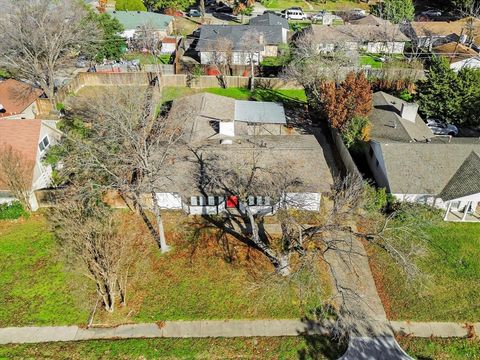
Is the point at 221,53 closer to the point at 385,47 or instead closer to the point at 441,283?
the point at 385,47

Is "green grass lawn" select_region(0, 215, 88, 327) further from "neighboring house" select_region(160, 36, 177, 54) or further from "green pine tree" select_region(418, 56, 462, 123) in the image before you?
"neighboring house" select_region(160, 36, 177, 54)

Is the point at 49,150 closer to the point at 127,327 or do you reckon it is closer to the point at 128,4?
the point at 127,327

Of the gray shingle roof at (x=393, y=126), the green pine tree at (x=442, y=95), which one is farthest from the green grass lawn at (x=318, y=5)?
the gray shingle roof at (x=393, y=126)

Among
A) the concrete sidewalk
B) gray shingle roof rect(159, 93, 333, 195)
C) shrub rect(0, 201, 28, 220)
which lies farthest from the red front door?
shrub rect(0, 201, 28, 220)

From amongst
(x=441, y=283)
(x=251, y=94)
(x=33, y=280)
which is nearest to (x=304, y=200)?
(x=441, y=283)

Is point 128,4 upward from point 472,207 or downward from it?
upward

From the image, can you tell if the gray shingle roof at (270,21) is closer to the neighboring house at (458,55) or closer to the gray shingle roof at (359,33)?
the gray shingle roof at (359,33)

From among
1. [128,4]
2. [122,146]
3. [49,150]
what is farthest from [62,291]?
[128,4]
